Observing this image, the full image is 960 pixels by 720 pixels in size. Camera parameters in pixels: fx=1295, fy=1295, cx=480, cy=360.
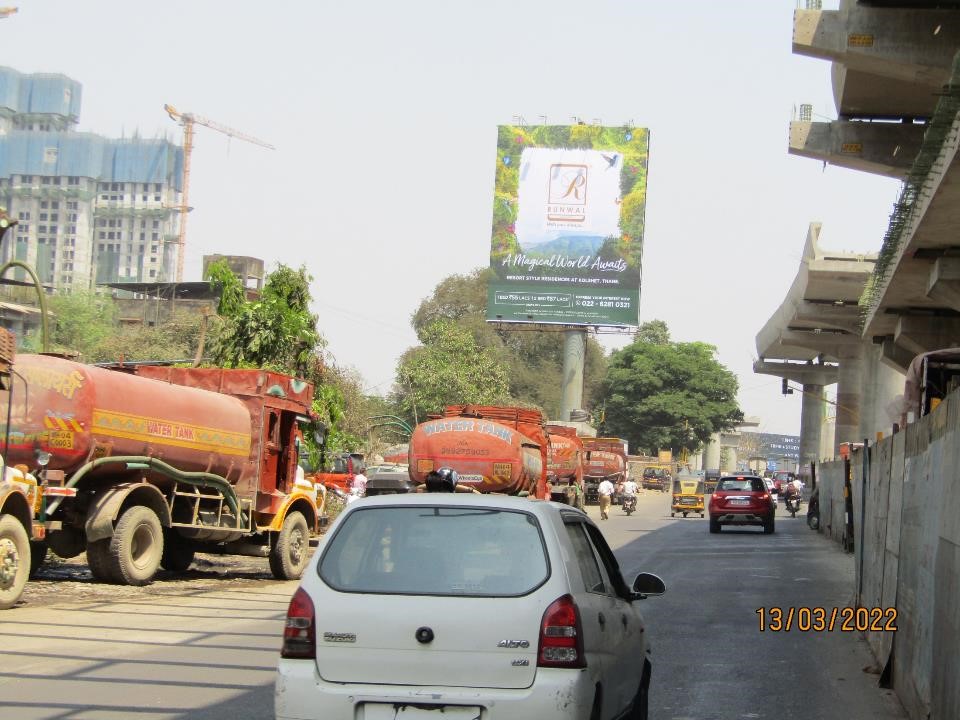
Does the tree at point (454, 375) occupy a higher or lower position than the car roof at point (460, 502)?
higher

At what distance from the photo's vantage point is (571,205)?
243 feet

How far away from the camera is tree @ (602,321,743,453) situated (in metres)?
112

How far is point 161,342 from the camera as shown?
67562mm

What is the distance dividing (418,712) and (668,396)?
107m

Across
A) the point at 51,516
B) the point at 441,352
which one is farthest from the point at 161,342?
the point at 51,516

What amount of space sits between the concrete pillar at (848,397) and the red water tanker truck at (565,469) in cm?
2682

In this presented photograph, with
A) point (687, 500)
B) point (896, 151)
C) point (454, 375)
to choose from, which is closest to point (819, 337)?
point (687, 500)

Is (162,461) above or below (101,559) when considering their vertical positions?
above

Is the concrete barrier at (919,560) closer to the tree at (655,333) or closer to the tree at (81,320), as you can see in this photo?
the tree at (81,320)

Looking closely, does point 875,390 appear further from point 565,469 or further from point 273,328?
point 273,328

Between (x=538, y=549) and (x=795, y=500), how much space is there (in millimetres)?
54164

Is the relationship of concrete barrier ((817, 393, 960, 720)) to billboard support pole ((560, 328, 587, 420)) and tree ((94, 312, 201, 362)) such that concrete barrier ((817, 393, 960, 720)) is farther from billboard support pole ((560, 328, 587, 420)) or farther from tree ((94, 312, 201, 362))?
billboard support pole ((560, 328, 587, 420))

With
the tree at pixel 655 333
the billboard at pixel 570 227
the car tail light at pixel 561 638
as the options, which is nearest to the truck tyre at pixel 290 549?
the car tail light at pixel 561 638
